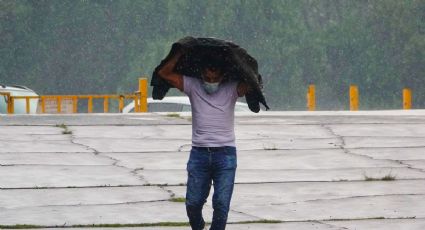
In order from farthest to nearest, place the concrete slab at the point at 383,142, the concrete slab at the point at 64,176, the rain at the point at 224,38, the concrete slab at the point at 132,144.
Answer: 1. the rain at the point at 224,38
2. the concrete slab at the point at 383,142
3. the concrete slab at the point at 132,144
4. the concrete slab at the point at 64,176

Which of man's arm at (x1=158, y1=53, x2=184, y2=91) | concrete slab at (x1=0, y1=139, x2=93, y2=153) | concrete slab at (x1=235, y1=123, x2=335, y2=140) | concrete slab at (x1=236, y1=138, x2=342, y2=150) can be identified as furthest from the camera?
concrete slab at (x1=235, y1=123, x2=335, y2=140)

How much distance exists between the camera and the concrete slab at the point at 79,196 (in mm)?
11805

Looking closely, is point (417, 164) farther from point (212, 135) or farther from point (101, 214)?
point (212, 135)

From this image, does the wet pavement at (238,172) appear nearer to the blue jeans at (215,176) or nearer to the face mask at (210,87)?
the blue jeans at (215,176)

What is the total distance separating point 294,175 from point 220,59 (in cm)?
584

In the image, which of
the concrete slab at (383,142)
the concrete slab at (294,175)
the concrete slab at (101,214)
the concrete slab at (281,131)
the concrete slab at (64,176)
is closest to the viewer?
the concrete slab at (101,214)

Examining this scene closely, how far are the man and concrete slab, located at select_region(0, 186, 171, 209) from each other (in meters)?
3.29

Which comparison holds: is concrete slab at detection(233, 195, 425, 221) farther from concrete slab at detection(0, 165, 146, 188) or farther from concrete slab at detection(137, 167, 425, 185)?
concrete slab at detection(0, 165, 146, 188)

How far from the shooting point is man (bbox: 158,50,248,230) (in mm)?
8648

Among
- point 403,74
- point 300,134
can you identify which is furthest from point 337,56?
point 300,134

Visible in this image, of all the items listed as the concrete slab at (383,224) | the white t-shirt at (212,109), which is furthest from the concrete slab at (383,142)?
the white t-shirt at (212,109)

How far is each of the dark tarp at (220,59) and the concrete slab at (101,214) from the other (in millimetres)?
2487

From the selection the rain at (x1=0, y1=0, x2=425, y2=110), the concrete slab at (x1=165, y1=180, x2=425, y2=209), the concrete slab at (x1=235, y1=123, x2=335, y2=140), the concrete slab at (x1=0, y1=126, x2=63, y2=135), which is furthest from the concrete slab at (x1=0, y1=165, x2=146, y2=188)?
the rain at (x1=0, y1=0, x2=425, y2=110)

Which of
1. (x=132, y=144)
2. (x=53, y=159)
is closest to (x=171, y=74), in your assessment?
(x=53, y=159)
